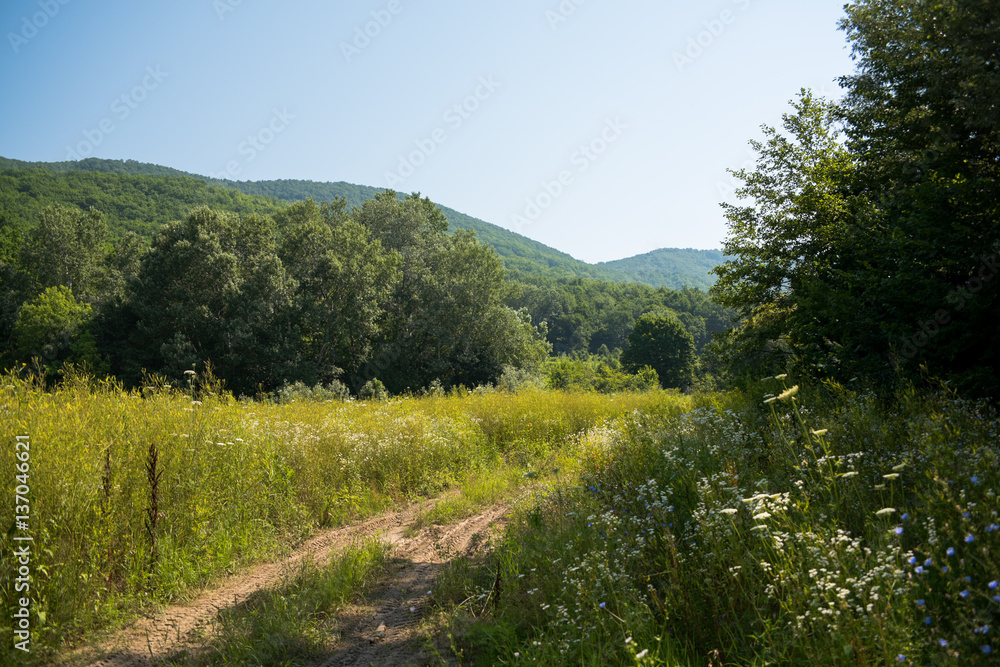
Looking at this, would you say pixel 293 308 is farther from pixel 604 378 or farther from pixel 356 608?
pixel 604 378

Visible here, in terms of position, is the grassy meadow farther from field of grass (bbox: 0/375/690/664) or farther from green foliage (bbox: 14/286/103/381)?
green foliage (bbox: 14/286/103/381)

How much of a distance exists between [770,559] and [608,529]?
121 cm

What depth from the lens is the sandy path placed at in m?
3.43

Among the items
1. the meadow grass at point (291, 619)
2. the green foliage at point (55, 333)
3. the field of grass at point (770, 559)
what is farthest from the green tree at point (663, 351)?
the meadow grass at point (291, 619)

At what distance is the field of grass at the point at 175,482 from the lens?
12.1ft

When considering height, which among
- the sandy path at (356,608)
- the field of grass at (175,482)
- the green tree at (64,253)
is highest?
the green tree at (64,253)

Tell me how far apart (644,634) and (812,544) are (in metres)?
1.11

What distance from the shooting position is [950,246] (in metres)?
5.41

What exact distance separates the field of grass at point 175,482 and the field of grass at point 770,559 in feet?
6.38

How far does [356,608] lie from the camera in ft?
13.5

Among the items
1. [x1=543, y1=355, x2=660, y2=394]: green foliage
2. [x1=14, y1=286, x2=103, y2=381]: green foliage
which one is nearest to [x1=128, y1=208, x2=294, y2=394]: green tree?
[x1=14, y1=286, x2=103, y2=381]: green foliage

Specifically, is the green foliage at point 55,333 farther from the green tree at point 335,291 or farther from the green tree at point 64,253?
the green tree at point 335,291

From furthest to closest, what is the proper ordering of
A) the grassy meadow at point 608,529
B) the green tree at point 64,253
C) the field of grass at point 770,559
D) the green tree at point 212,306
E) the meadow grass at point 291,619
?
1. the green tree at point 64,253
2. the green tree at point 212,306
3. the meadow grass at point 291,619
4. the grassy meadow at point 608,529
5. the field of grass at point 770,559

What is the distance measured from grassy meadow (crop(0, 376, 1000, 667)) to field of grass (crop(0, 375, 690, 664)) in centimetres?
2
